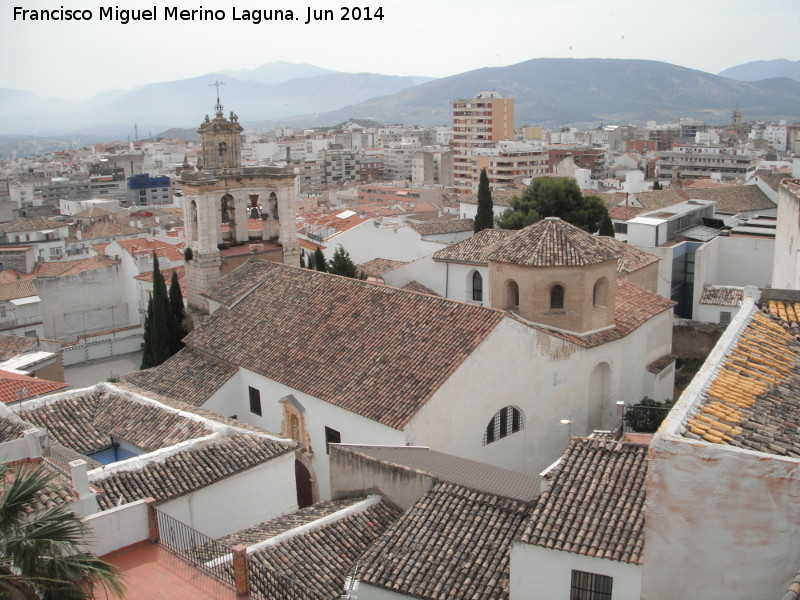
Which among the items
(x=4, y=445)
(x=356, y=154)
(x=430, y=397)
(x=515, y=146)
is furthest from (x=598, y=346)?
(x=356, y=154)

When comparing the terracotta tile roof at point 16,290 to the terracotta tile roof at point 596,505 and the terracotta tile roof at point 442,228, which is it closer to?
the terracotta tile roof at point 442,228

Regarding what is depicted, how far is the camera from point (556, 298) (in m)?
21.4

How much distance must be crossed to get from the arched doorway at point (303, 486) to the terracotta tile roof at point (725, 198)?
106ft

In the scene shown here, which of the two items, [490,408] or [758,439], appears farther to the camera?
[490,408]

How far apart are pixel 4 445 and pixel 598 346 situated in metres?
14.2

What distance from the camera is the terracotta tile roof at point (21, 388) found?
699 inches

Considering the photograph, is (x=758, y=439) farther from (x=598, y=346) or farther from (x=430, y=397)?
(x=598, y=346)

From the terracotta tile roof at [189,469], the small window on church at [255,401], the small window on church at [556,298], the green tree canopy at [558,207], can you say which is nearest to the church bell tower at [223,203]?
the small window on church at [255,401]

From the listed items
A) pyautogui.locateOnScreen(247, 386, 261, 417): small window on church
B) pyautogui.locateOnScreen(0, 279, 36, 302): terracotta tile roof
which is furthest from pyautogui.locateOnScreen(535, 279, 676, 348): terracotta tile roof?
pyautogui.locateOnScreen(0, 279, 36, 302): terracotta tile roof

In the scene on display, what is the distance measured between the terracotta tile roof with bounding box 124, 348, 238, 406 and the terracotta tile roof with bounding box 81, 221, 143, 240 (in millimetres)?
42361

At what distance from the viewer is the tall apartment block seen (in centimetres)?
11606

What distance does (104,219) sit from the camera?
235 feet

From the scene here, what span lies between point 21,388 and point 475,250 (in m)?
16.5

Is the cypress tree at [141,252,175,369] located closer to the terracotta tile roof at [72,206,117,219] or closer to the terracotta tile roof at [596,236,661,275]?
the terracotta tile roof at [596,236,661,275]
